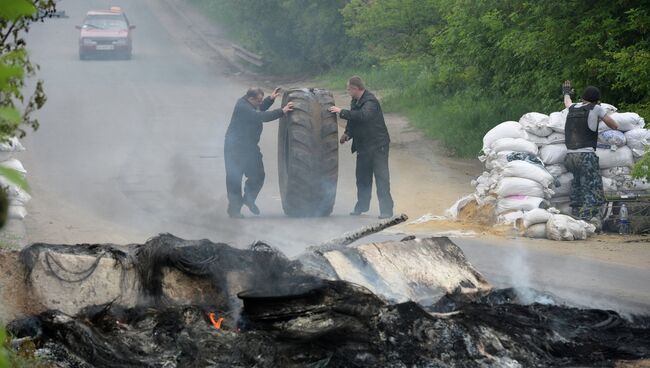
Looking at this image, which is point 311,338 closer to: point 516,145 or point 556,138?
point 516,145

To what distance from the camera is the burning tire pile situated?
6.35m

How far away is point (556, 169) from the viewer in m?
12.6

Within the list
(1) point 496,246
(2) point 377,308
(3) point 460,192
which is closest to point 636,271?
(1) point 496,246

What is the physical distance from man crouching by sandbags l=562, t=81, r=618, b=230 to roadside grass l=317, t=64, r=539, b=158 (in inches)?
226

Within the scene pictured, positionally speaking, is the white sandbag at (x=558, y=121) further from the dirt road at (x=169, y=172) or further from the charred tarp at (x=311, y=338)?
the charred tarp at (x=311, y=338)

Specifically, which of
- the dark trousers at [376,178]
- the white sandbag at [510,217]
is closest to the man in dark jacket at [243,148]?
the dark trousers at [376,178]

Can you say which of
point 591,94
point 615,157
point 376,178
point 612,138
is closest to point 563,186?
Answer: point 615,157

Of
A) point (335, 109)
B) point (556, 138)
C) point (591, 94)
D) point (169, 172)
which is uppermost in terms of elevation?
point (591, 94)

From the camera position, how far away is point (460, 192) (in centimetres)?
1517

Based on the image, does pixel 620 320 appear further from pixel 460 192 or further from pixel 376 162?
pixel 460 192

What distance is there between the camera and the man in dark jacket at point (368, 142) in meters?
13.3

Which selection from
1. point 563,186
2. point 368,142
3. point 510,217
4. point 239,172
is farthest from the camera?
point 239,172

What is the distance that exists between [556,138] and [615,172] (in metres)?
0.85

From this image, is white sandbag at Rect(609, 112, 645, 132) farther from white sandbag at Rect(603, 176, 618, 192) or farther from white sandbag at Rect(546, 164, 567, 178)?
white sandbag at Rect(546, 164, 567, 178)
